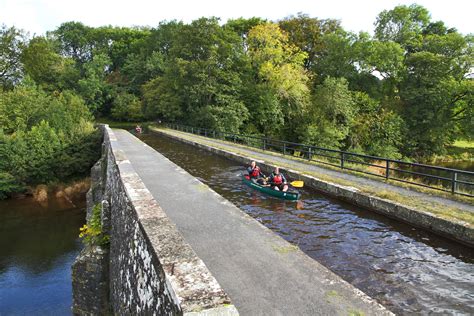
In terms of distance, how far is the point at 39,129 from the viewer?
1404 inches

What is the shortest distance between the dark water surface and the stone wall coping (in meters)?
11.9

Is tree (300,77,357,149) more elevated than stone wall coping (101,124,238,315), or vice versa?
tree (300,77,357,149)

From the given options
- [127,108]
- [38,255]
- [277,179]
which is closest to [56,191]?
[38,255]

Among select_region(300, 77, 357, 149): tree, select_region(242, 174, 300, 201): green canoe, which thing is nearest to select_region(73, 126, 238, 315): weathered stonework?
select_region(242, 174, 300, 201): green canoe

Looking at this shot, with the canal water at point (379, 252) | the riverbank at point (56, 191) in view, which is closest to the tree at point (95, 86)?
the riverbank at point (56, 191)

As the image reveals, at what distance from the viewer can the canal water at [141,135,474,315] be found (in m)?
5.41

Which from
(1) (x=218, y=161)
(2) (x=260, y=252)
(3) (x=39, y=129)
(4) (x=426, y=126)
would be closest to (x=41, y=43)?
(3) (x=39, y=129)

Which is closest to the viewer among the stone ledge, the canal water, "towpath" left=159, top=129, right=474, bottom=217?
the canal water

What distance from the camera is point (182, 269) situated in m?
3.34

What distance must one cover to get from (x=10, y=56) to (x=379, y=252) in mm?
68977

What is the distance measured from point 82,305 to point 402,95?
3802 cm

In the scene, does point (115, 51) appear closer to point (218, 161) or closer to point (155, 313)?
point (218, 161)

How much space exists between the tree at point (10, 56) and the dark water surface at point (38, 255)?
122ft

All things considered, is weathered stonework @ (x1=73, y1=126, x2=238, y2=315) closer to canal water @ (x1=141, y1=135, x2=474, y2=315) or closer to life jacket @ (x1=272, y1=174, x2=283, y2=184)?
canal water @ (x1=141, y1=135, x2=474, y2=315)
